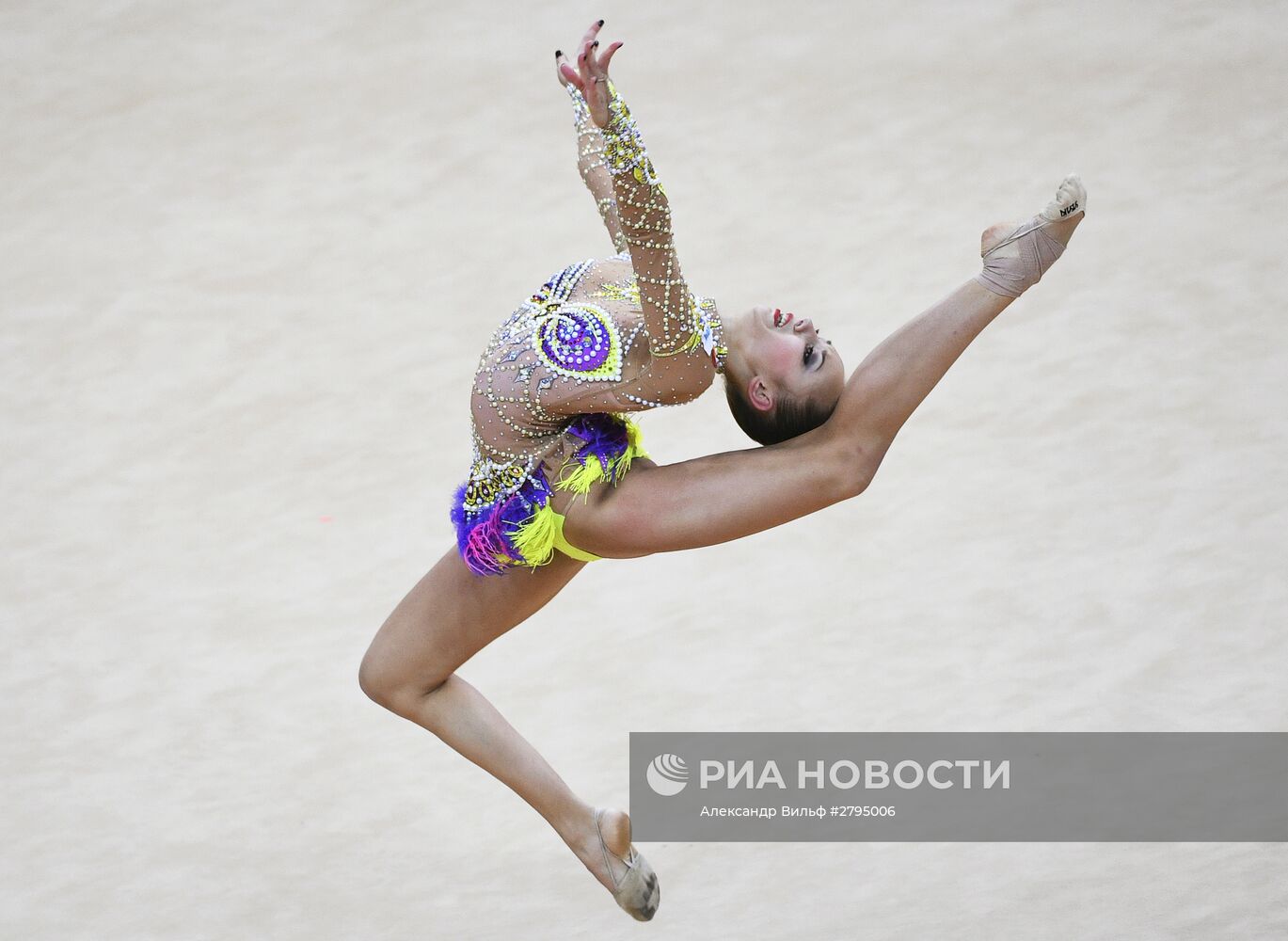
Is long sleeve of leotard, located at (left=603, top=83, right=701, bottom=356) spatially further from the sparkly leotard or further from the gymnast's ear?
the gymnast's ear

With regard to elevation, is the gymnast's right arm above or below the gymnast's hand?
below

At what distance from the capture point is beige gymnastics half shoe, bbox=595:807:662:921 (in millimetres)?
3096

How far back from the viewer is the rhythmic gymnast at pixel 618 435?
8.59 feet

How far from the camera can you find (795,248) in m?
5.66

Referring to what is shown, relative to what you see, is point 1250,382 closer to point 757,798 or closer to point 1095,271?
point 1095,271

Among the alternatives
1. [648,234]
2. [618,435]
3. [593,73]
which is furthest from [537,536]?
[593,73]

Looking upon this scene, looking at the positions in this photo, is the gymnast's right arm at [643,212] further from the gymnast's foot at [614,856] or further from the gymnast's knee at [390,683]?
the gymnast's foot at [614,856]

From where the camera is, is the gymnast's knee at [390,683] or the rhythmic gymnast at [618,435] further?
the gymnast's knee at [390,683]

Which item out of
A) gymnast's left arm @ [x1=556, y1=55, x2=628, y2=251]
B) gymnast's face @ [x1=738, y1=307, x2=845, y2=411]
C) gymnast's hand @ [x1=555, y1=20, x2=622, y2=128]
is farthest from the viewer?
gymnast's left arm @ [x1=556, y1=55, x2=628, y2=251]

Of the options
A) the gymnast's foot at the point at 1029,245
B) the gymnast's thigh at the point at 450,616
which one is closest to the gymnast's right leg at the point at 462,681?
the gymnast's thigh at the point at 450,616

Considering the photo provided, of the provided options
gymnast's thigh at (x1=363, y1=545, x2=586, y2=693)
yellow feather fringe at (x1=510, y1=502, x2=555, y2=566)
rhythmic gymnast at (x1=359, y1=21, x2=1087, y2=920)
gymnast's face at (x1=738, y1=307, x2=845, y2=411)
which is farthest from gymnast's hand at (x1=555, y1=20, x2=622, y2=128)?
gymnast's thigh at (x1=363, y1=545, x2=586, y2=693)

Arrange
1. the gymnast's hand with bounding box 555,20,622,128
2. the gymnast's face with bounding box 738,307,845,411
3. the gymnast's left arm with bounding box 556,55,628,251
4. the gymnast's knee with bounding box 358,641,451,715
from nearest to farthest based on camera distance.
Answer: the gymnast's hand with bounding box 555,20,622,128
the gymnast's face with bounding box 738,307,845,411
the gymnast's left arm with bounding box 556,55,628,251
the gymnast's knee with bounding box 358,641,451,715

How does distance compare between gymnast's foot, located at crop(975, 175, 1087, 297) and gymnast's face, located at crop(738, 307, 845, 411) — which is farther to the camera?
gymnast's face, located at crop(738, 307, 845, 411)

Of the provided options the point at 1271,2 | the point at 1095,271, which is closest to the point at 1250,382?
the point at 1095,271
